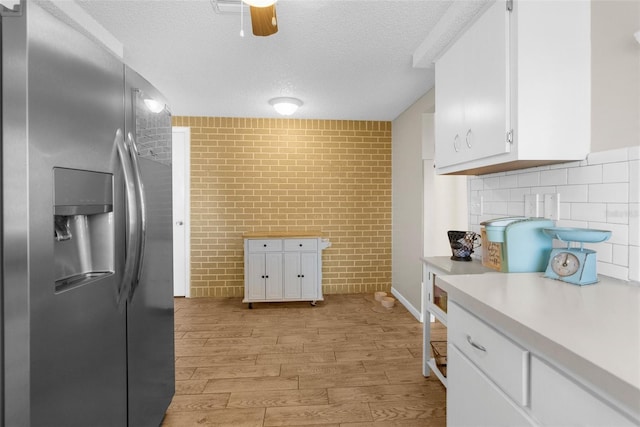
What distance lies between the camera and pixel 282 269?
376cm

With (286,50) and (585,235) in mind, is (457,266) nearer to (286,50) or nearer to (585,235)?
(585,235)

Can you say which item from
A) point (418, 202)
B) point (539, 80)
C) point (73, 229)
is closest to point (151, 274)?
point (73, 229)

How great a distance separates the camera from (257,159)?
4223mm

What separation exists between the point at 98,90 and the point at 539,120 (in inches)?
68.5

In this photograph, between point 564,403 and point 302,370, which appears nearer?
point 564,403

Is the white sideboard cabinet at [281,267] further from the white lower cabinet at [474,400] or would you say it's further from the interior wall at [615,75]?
the interior wall at [615,75]

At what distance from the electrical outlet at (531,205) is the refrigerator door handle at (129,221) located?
1913 millimetres

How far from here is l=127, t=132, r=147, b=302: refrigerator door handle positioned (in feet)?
4.03

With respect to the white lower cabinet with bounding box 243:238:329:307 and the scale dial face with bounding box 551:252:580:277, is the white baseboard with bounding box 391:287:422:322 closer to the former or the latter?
the white lower cabinet with bounding box 243:238:329:307

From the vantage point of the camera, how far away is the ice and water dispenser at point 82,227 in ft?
3.05

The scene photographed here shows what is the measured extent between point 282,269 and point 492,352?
298 cm

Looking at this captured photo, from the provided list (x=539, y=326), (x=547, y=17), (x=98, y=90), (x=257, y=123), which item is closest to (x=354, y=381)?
(x=539, y=326)

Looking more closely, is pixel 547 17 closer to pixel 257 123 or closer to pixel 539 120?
pixel 539 120

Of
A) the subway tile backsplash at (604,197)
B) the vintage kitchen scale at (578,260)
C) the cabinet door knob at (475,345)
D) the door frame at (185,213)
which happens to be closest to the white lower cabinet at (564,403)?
the cabinet door knob at (475,345)
